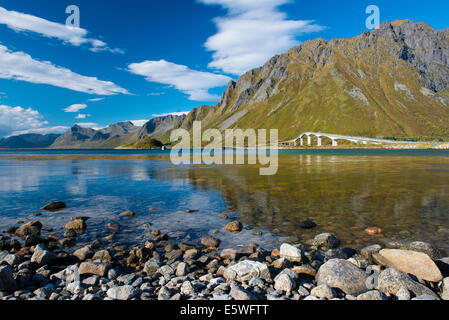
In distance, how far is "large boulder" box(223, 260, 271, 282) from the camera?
34.6 ft

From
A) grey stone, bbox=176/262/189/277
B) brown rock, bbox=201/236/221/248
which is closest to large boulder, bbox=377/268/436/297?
grey stone, bbox=176/262/189/277

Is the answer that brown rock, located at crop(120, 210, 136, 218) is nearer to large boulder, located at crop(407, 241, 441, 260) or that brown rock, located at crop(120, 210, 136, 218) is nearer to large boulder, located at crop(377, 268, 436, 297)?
large boulder, located at crop(377, 268, 436, 297)

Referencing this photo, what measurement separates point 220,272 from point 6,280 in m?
7.90

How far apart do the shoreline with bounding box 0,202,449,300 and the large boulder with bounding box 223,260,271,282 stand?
4cm

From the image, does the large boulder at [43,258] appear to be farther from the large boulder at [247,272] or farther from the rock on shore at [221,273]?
the large boulder at [247,272]

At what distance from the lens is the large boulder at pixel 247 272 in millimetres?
10555

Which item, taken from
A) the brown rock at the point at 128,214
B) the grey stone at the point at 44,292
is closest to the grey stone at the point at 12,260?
the grey stone at the point at 44,292

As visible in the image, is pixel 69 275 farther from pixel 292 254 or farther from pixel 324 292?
pixel 324 292

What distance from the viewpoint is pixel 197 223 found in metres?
19.8

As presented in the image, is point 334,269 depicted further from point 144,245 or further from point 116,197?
point 116,197

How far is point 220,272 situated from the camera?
11336 millimetres

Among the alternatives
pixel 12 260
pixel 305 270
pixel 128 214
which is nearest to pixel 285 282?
pixel 305 270

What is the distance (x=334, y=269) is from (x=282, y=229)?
751 centimetres
